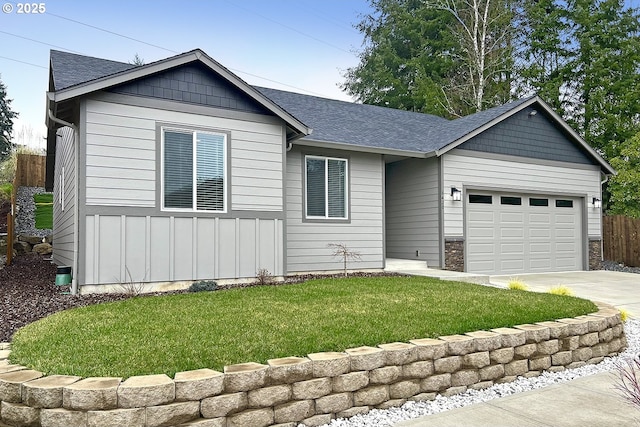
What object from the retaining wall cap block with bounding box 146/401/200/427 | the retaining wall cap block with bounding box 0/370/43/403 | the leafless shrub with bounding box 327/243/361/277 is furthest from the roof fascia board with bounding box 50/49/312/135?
the retaining wall cap block with bounding box 146/401/200/427

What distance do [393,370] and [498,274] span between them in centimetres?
928

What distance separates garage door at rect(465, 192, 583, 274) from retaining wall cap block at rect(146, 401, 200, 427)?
963cm

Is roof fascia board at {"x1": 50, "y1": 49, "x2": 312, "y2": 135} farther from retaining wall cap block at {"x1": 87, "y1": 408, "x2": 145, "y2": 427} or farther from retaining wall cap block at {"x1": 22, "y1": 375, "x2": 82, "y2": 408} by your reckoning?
retaining wall cap block at {"x1": 87, "y1": 408, "x2": 145, "y2": 427}

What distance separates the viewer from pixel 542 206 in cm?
1300

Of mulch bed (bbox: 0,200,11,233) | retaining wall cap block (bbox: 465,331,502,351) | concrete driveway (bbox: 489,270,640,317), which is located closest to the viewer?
retaining wall cap block (bbox: 465,331,502,351)

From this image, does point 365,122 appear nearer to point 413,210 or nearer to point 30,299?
point 413,210

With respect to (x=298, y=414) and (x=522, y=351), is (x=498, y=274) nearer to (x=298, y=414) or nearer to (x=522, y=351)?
(x=522, y=351)

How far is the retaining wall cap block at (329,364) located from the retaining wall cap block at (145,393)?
994mm

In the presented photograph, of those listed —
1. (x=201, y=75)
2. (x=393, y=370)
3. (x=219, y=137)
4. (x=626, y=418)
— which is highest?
(x=201, y=75)

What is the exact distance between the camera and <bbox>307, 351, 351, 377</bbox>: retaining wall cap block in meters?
3.39

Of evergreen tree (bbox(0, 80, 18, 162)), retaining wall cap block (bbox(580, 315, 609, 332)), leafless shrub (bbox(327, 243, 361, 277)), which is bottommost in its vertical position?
retaining wall cap block (bbox(580, 315, 609, 332))

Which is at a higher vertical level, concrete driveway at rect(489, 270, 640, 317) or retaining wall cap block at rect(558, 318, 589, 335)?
retaining wall cap block at rect(558, 318, 589, 335)

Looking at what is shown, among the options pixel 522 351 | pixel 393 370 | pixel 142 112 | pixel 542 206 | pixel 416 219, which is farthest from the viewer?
pixel 542 206

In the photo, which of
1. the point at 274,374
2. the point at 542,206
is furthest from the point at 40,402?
the point at 542,206
